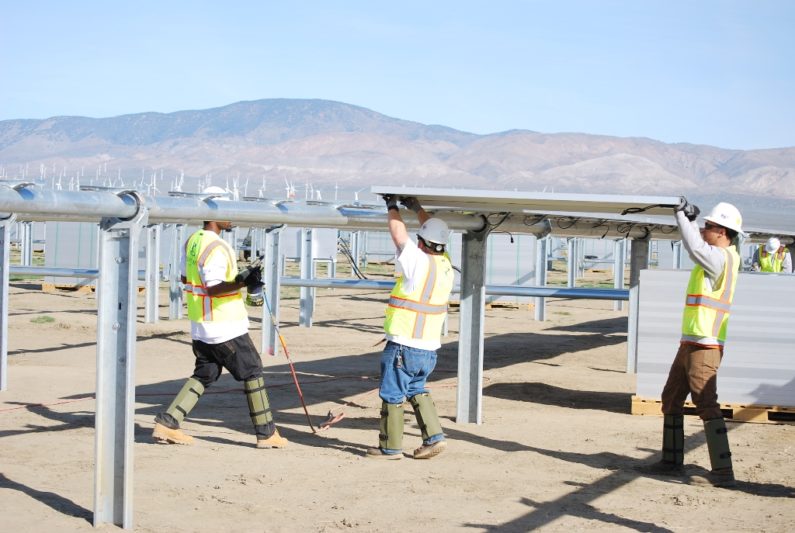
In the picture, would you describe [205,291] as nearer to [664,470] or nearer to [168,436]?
[168,436]

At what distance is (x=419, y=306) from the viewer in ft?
27.6

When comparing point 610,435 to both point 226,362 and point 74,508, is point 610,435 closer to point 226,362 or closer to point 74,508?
point 226,362

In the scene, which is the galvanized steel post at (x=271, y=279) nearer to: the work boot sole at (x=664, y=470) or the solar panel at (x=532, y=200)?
the solar panel at (x=532, y=200)

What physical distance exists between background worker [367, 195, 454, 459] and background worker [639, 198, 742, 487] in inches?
67.9

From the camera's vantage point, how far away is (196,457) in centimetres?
835

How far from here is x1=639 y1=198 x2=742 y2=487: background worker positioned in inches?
314

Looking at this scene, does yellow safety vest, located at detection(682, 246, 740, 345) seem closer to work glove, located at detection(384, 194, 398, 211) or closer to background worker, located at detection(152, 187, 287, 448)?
work glove, located at detection(384, 194, 398, 211)

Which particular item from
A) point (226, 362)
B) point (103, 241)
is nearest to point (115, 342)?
point (103, 241)

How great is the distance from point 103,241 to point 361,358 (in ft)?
31.1

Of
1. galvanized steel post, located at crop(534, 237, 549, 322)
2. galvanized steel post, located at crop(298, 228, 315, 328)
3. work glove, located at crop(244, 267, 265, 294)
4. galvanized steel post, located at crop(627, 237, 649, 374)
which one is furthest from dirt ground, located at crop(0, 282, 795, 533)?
galvanized steel post, located at crop(534, 237, 549, 322)

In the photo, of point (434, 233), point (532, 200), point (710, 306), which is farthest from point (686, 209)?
point (434, 233)

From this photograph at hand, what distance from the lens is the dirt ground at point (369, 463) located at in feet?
22.5

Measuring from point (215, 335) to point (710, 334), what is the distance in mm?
3546

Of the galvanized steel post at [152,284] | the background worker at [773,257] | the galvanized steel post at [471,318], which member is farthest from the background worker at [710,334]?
the background worker at [773,257]
